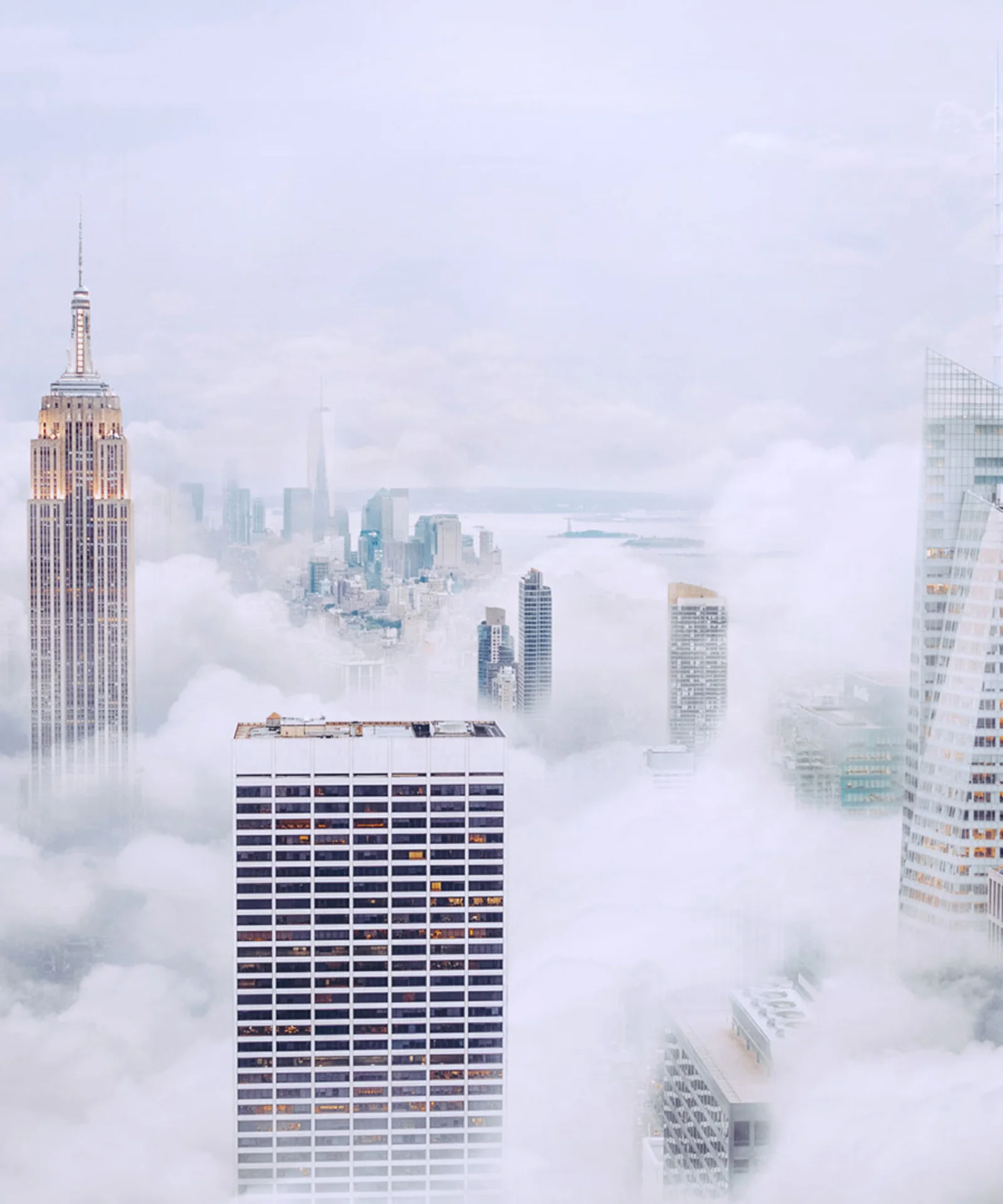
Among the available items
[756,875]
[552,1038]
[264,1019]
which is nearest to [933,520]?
[756,875]

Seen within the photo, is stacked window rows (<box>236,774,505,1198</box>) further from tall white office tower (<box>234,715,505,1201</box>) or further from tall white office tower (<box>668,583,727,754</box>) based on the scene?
tall white office tower (<box>668,583,727,754</box>)

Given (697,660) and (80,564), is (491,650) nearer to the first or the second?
(697,660)

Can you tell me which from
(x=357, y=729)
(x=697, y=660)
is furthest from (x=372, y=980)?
(x=697, y=660)

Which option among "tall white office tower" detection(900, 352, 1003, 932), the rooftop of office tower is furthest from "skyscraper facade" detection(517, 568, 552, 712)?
"tall white office tower" detection(900, 352, 1003, 932)

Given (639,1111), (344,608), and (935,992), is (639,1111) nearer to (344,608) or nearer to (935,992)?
(935,992)

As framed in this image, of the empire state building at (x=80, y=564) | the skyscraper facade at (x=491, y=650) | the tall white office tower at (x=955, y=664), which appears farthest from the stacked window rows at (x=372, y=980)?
the tall white office tower at (x=955, y=664)
